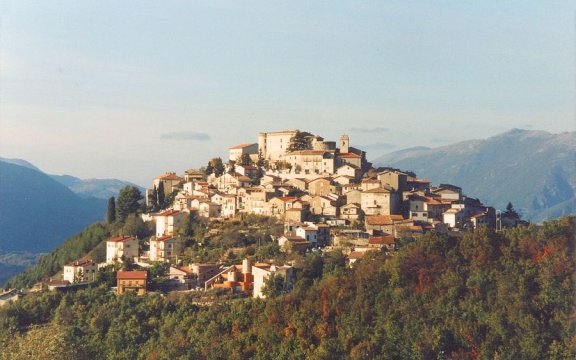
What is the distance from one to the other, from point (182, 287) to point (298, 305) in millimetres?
7592

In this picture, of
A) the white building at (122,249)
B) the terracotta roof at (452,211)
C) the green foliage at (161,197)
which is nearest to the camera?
the terracotta roof at (452,211)

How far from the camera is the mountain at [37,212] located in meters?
135

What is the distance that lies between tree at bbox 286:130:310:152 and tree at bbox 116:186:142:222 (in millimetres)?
8952

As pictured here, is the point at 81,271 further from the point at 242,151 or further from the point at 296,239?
the point at 242,151

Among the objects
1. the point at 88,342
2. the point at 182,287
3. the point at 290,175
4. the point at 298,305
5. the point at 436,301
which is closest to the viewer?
the point at 436,301

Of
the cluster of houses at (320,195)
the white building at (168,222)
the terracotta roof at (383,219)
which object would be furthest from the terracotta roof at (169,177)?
the terracotta roof at (383,219)

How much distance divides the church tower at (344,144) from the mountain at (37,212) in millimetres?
92063

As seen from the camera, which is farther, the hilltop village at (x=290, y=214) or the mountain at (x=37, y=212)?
the mountain at (x=37, y=212)

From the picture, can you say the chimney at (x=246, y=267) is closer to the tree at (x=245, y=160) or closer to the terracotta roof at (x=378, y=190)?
the terracotta roof at (x=378, y=190)

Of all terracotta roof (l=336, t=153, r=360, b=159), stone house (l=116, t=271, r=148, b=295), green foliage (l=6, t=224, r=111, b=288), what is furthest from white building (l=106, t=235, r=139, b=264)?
terracotta roof (l=336, t=153, r=360, b=159)

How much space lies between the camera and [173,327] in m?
28.1

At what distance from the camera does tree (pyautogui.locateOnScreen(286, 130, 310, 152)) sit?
46781mm

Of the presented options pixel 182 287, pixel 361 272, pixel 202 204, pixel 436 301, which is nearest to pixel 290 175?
pixel 202 204

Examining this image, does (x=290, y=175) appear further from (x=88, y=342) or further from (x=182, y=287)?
(x=88, y=342)
